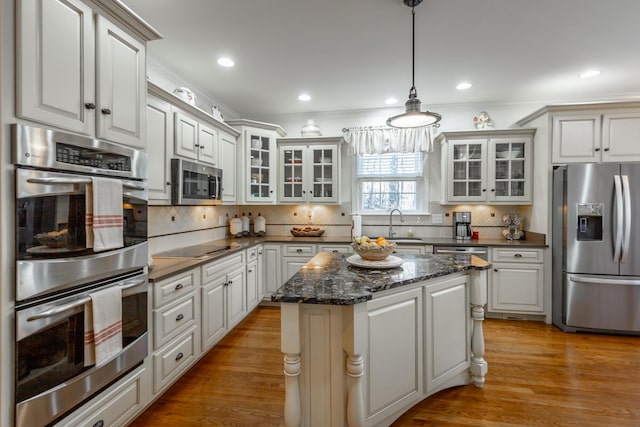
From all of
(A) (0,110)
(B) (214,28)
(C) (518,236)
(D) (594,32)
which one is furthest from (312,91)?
(C) (518,236)

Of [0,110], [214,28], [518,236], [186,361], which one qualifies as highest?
[214,28]

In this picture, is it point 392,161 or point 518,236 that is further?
point 392,161

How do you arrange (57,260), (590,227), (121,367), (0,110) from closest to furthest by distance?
(0,110)
(57,260)
(121,367)
(590,227)

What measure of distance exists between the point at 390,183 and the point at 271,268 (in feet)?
6.92

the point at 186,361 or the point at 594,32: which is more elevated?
the point at 594,32

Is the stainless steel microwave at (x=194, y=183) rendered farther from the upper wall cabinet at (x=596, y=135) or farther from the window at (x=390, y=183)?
the upper wall cabinet at (x=596, y=135)

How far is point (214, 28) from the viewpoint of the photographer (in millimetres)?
2332

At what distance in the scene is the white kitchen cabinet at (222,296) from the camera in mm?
2568

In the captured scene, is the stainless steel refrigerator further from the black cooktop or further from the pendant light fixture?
the black cooktop

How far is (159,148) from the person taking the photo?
244cm

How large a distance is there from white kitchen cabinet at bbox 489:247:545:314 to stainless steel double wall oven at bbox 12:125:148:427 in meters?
3.70

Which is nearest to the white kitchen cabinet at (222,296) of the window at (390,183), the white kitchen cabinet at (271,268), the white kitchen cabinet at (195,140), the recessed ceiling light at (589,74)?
the white kitchen cabinet at (271,268)

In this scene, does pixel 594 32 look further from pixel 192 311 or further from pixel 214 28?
pixel 192 311

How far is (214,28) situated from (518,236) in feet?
13.4
